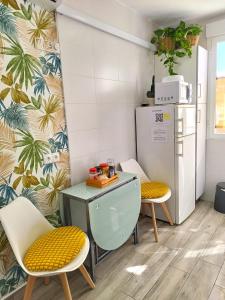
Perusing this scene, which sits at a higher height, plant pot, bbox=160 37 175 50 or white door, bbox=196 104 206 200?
plant pot, bbox=160 37 175 50

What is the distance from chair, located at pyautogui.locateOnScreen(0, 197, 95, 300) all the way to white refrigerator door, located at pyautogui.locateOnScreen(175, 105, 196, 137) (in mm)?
1529

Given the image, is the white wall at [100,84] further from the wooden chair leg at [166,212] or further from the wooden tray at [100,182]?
the wooden chair leg at [166,212]

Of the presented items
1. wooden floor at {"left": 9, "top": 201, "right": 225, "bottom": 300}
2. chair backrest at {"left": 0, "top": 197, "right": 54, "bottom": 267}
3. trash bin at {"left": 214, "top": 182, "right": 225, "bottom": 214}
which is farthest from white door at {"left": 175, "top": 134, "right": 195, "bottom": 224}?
chair backrest at {"left": 0, "top": 197, "right": 54, "bottom": 267}

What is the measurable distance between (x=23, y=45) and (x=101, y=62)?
2.85ft

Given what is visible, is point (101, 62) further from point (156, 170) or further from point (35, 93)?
point (156, 170)

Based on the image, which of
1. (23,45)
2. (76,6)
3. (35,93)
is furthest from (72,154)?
(76,6)

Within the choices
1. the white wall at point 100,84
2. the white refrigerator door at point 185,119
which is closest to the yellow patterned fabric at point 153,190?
the white wall at point 100,84

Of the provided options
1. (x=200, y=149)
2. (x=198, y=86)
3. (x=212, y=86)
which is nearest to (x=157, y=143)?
(x=200, y=149)

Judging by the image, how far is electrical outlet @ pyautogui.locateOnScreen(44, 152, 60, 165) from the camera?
190 cm

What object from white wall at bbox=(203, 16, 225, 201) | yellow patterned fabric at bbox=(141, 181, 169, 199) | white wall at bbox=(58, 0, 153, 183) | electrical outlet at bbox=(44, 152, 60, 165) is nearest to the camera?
electrical outlet at bbox=(44, 152, 60, 165)

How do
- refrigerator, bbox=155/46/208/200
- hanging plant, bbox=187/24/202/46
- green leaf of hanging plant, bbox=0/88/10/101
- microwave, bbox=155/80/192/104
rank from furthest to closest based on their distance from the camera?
refrigerator, bbox=155/46/208/200
hanging plant, bbox=187/24/202/46
microwave, bbox=155/80/192/104
green leaf of hanging plant, bbox=0/88/10/101

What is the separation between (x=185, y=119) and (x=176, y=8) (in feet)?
4.46

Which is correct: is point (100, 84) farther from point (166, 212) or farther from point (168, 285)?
point (168, 285)

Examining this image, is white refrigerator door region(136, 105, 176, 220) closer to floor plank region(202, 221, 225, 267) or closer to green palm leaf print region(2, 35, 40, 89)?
floor plank region(202, 221, 225, 267)
